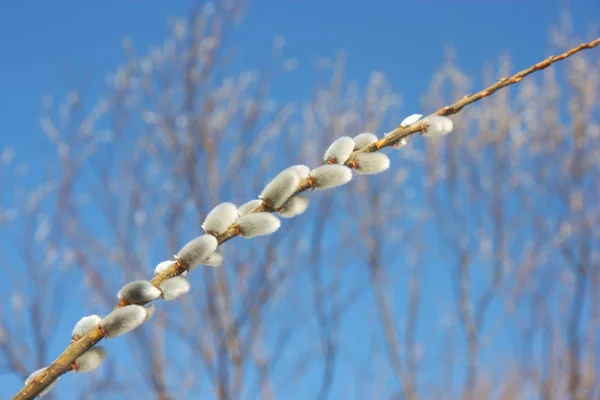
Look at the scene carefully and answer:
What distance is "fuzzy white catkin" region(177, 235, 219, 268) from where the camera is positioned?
31.3 inches

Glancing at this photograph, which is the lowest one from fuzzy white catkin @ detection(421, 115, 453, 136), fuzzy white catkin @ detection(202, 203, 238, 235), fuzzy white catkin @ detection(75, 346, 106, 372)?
fuzzy white catkin @ detection(75, 346, 106, 372)

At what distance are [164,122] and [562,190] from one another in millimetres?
2507

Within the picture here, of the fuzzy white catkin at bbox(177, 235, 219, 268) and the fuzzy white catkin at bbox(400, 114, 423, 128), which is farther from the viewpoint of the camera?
the fuzzy white catkin at bbox(400, 114, 423, 128)

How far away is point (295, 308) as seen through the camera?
3.57 metres

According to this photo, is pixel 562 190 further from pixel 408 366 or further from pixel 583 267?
pixel 408 366

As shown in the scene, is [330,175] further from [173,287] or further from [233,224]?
[173,287]

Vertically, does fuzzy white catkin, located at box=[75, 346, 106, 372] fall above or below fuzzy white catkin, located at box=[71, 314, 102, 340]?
below

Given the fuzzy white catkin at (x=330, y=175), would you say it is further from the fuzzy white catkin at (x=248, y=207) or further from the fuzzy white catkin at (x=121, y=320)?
the fuzzy white catkin at (x=121, y=320)

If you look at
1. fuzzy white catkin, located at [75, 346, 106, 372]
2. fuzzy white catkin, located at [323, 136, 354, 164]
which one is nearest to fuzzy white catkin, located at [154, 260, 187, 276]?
fuzzy white catkin, located at [75, 346, 106, 372]

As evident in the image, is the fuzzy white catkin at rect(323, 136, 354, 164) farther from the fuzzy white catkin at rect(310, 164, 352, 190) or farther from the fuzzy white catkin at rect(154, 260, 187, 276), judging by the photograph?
the fuzzy white catkin at rect(154, 260, 187, 276)

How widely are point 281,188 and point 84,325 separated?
324mm

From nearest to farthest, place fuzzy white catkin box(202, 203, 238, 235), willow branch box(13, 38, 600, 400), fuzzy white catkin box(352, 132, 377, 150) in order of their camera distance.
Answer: willow branch box(13, 38, 600, 400) < fuzzy white catkin box(202, 203, 238, 235) < fuzzy white catkin box(352, 132, 377, 150)

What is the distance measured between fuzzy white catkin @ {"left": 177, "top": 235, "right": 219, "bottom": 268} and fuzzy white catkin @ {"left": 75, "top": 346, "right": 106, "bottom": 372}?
0.16 meters

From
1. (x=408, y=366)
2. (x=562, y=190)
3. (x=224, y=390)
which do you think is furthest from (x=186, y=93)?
(x=562, y=190)
